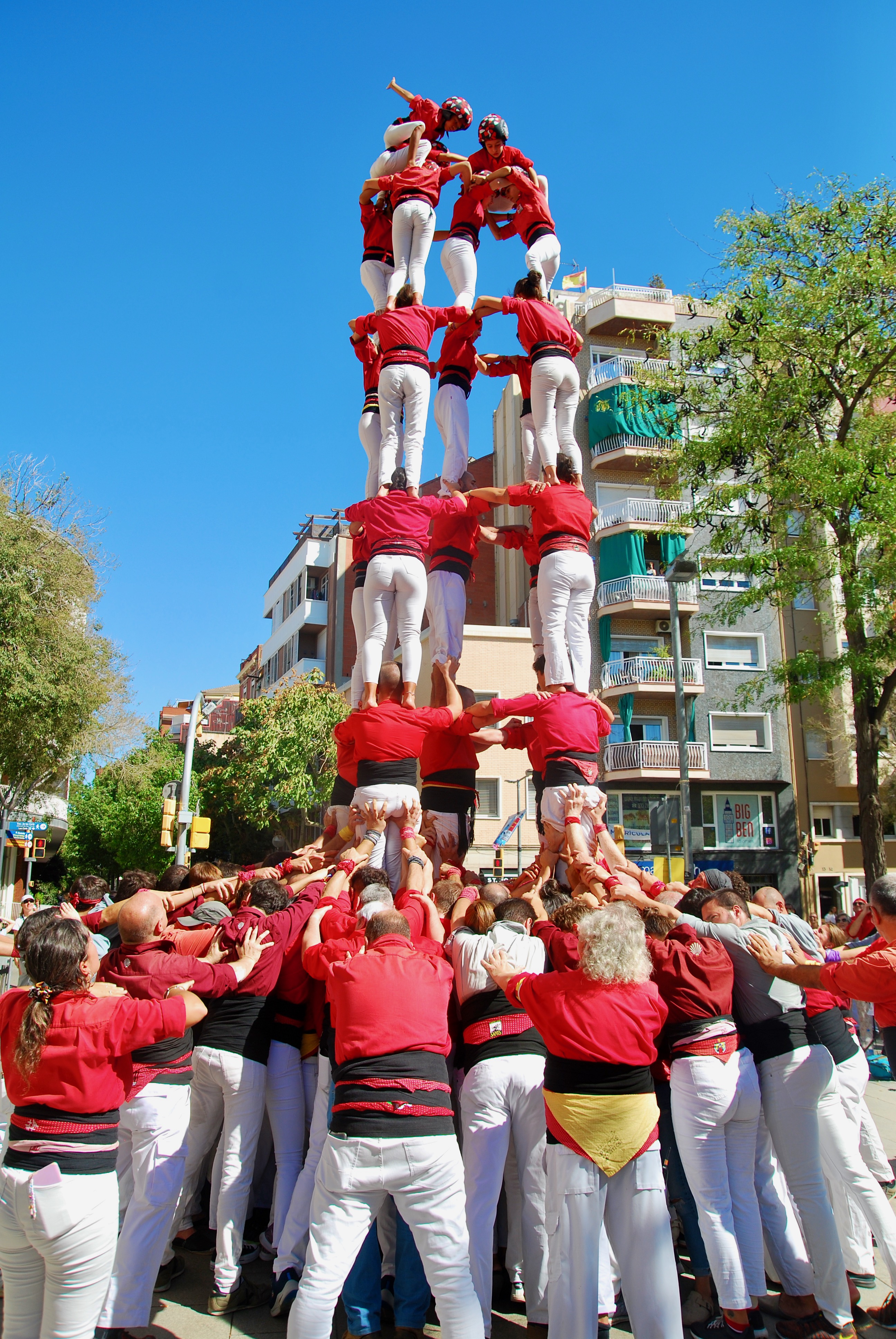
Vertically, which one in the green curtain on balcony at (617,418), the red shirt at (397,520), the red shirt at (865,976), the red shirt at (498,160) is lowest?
the red shirt at (865,976)

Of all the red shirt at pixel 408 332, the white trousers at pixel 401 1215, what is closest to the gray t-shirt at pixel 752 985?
the white trousers at pixel 401 1215

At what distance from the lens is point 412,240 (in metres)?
10.2

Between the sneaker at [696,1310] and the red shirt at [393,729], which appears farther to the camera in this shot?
the red shirt at [393,729]

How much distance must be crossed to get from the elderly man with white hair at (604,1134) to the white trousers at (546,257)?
821 centimetres

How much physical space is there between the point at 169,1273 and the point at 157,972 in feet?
6.29

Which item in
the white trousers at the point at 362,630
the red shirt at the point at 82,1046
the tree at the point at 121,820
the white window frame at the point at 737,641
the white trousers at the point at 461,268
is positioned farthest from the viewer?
the tree at the point at 121,820

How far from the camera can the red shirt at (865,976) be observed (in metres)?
4.15

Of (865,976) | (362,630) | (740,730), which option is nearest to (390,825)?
(362,630)

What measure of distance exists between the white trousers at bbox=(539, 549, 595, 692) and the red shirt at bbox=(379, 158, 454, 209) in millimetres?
4630

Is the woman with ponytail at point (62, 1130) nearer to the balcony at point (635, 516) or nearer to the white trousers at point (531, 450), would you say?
the white trousers at point (531, 450)

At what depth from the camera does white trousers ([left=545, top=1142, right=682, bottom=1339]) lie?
11.5 feet

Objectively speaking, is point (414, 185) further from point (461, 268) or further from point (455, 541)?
point (455, 541)

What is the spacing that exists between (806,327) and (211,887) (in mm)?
16303

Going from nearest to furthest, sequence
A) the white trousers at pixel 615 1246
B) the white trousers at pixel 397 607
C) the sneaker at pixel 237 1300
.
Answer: the white trousers at pixel 615 1246 → the sneaker at pixel 237 1300 → the white trousers at pixel 397 607
